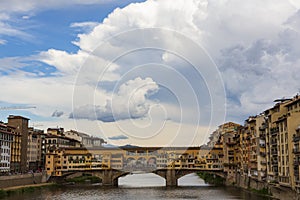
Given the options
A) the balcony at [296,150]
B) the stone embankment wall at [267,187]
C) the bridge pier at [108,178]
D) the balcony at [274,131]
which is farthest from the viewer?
the bridge pier at [108,178]

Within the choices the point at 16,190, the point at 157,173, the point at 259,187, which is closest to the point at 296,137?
the point at 259,187

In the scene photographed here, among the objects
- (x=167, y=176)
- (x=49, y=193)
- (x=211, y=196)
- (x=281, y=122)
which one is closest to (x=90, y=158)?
(x=167, y=176)

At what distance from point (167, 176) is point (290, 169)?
29069 mm

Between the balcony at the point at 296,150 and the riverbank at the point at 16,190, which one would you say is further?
the riverbank at the point at 16,190

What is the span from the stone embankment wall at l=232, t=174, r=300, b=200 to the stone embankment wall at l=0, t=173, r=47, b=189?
83.3 ft

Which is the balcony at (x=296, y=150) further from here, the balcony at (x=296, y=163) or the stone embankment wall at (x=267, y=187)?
the stone embankment wall at (x=267, y=187)

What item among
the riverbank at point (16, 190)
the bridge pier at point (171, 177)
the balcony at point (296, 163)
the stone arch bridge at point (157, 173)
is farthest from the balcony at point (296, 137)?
the bridge pier at point (171, 177)

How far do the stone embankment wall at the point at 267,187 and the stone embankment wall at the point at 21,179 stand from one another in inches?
1000

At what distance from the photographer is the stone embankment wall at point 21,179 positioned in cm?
4666

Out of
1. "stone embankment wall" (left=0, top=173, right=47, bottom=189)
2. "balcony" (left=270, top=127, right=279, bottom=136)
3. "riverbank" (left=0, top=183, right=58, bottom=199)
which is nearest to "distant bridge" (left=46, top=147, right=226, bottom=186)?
"stone embankment wall" (left=0, top=173, right=47, bottom=189)

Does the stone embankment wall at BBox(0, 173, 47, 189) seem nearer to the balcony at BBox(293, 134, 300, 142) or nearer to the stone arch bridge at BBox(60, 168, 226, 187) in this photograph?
the stone arch bridge at BBox(60, 168, 226, 187)

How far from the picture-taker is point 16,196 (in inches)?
1708

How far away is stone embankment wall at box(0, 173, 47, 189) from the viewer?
46.7 meters

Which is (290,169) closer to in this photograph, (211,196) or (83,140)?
(211,196)
